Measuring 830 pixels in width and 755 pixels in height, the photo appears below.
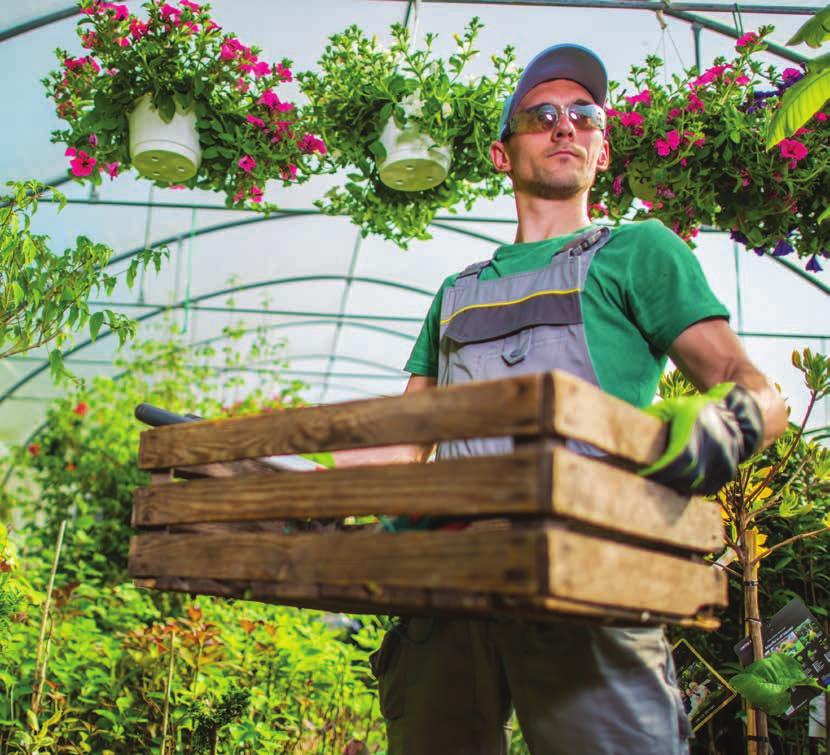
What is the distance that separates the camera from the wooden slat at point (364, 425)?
0.99 metres

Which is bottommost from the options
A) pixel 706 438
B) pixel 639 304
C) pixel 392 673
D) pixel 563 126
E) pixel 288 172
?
pixel 392 673

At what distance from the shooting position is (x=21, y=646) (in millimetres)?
2875

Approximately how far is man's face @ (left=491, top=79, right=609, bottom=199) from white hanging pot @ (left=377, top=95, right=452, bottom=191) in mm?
1526

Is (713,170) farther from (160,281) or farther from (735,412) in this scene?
(160,281)

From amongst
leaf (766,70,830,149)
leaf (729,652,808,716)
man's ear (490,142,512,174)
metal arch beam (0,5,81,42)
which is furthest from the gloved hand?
metal arch beam (0,5,81,42)

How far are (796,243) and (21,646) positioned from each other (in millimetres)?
2897

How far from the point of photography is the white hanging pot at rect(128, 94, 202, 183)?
3.21 metres

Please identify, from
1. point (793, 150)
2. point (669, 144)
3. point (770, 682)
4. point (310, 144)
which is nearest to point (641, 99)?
point (669, 144)

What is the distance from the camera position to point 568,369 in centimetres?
140

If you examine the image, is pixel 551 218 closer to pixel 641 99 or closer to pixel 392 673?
pixel 392 673

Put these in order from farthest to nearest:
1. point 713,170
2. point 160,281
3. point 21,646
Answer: point 160,281, point 713,170, point 21,646

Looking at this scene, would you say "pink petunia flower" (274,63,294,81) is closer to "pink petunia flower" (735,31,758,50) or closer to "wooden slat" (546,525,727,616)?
"pink petunia flower" (735,31,758,50)

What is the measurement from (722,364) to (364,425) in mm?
536

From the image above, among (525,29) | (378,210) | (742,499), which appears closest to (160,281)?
(525,29)
